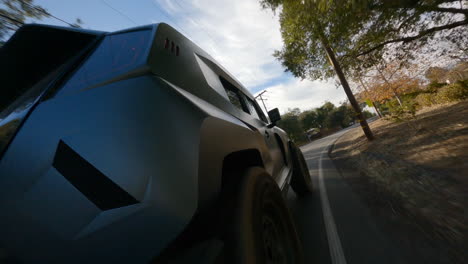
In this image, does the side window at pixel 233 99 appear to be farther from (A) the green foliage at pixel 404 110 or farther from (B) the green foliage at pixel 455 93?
(B) the green foliage at pixel 455 93

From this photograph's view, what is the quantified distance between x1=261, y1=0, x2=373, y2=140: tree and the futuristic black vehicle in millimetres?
6098

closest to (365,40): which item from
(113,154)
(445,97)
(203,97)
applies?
(445,97)

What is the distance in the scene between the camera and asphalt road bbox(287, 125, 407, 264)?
1771mm

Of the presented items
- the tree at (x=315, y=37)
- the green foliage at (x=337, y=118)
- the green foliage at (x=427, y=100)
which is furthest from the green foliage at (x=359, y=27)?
the green foliage at (x=337, y=118)

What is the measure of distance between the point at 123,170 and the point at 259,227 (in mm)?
764

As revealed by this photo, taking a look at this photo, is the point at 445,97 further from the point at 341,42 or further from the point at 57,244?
the point at 57,244

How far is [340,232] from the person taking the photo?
226 centimetres

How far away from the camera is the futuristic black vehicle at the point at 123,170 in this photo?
0.67m

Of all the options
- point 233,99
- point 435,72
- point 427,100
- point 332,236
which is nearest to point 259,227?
point 233,99

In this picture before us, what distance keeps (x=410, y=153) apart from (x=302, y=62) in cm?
759

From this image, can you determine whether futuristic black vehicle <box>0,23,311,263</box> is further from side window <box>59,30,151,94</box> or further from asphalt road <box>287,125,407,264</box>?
asphalt road <box>287,125,407,264</box>

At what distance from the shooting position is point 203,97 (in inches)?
49.9

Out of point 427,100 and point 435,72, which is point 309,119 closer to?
point 435,72

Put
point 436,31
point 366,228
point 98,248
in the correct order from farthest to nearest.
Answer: point 436,31
point 366,228
point 98,248
